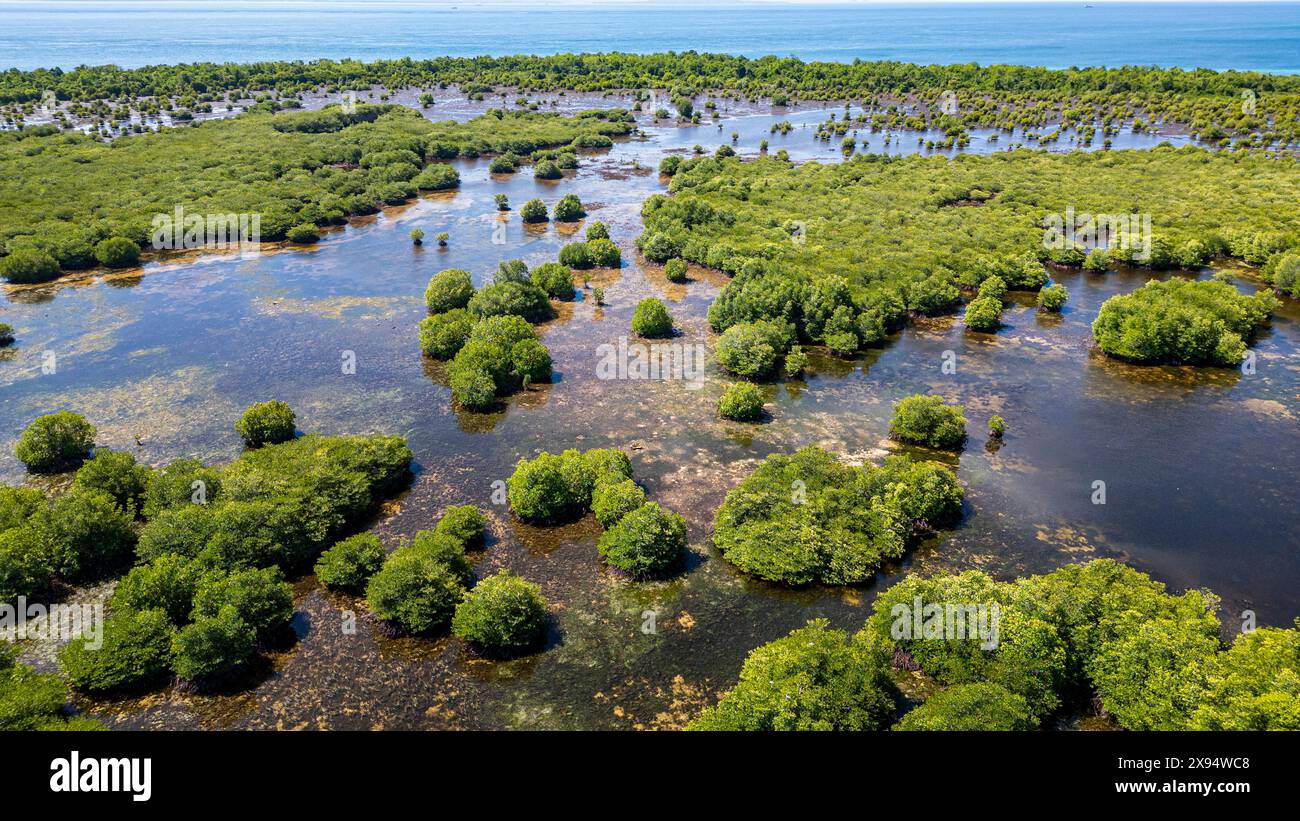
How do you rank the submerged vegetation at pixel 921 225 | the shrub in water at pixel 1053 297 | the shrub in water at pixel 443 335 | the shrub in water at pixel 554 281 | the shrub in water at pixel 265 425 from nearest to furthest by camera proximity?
the shrub in water at pixel 265 425 → the shrub in water at pixel 443 335 → the submerged vegetation at pixel 921 225 → the shrub in water at pixel 1053 297 → the shrub in water at pixel 554 281

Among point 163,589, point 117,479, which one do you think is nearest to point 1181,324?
point 163,589

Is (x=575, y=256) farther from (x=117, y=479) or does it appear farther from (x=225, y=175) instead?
(x=225, y=175)

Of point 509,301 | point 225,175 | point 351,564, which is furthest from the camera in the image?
point 225,175

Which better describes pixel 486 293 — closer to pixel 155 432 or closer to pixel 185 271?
pixel 155 432

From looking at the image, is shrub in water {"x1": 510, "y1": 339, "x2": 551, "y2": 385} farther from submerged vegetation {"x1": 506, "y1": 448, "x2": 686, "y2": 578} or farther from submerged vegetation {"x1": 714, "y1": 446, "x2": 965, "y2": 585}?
submerged vegetation {"x1": 714, "y1": 446, "x2": 965, "y2": 585}

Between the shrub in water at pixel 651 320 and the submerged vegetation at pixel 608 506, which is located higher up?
the shrub in water at pixel 651 320

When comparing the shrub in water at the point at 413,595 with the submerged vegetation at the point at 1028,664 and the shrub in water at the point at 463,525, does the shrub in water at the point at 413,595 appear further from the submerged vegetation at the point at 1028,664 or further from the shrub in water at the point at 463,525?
the submerged vegetation at the point at 1028,664

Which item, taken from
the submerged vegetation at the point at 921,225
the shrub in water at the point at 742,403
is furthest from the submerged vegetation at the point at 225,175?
the shrub in water at the point at 742,403
